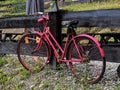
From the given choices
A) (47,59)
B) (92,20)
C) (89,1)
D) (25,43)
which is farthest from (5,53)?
(89,1)

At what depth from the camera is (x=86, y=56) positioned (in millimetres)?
6879

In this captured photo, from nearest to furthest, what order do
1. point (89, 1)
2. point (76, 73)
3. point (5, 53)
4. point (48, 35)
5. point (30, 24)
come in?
point (76, 73)
point (48, 35)
point (30, 24)
point (5, 53)
point (89, 1)

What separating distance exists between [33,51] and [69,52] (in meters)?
1.20

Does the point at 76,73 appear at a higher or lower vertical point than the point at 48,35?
lower

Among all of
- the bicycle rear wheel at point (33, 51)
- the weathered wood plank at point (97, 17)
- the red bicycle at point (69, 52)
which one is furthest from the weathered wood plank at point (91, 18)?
the bicycle rear wheel at point (33, 51)

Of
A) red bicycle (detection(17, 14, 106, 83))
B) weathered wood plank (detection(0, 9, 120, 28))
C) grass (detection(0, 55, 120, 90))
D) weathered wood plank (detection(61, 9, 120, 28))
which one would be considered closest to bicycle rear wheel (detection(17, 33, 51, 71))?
red bicycle (detection(17, 14, 106, 83))

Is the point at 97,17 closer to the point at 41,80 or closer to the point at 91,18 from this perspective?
the point at 91,18

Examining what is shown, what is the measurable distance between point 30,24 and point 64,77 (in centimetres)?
157

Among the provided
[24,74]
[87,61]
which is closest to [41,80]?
[24,74]

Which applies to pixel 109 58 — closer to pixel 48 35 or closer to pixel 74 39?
pixel 74 39

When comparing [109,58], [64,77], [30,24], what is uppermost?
[30,24]

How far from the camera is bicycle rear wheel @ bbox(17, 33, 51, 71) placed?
7.90 meters

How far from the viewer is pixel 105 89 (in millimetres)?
6605

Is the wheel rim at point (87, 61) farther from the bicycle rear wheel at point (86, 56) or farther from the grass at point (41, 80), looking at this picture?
the grass at point (41, 80)
